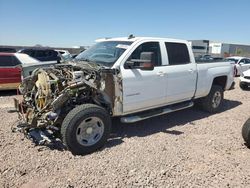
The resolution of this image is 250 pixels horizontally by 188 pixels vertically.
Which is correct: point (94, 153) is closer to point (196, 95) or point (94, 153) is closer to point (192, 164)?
point (192, 164)

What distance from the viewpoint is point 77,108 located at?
4.55 metres

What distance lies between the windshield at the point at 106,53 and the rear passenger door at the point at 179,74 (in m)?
1.14

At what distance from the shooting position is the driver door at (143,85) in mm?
5137

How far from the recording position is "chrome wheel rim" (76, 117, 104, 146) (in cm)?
454

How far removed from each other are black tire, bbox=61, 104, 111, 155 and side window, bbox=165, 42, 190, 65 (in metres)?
2.24

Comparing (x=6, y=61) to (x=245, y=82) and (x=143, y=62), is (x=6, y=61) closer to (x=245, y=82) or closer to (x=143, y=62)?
(x=143, y=62)

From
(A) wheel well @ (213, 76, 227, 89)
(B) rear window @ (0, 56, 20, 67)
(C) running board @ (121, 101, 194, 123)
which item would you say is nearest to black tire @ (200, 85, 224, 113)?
(A) wheel well @ (213, 76, 227, 89)

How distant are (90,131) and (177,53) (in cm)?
292

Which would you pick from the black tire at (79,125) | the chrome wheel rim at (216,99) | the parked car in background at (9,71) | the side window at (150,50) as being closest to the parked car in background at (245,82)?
the chrome wheel rim at (216,99)

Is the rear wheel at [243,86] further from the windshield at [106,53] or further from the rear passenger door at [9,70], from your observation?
the rear passenger door at [9,70]

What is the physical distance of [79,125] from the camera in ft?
14.7

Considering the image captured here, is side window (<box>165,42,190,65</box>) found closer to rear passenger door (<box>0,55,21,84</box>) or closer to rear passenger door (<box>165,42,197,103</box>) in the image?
rear passenger door (<box>165,42,197,103</box>)

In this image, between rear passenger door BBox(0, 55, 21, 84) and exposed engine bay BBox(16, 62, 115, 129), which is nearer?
exposed engine bay BBox(16, 62, 115, 129)

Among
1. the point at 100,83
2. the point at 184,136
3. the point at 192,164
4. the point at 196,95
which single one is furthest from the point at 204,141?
the point at 100,83
